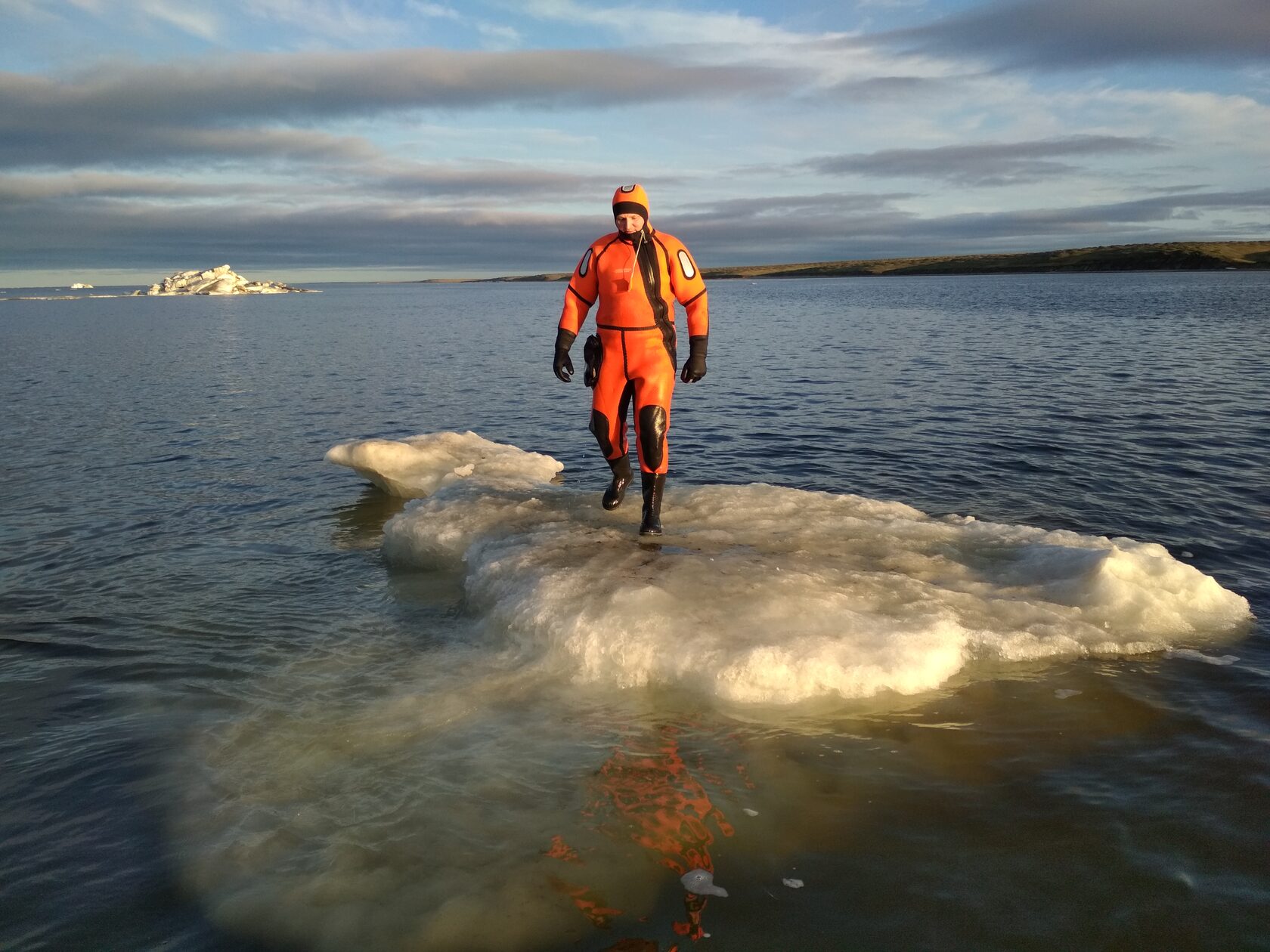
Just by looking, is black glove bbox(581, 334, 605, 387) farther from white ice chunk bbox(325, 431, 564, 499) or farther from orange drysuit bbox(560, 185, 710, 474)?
white ice chunk bbox(325, 431, 564, 499)

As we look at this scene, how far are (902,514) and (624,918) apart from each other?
7.11 meters

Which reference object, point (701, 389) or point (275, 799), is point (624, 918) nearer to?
point (275, 799)

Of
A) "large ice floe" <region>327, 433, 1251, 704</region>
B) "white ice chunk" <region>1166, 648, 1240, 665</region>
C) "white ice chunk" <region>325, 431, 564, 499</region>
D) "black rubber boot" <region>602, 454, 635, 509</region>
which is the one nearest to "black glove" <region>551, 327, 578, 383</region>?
"black rubber boot" <region>602, 454, 635, 509</region>

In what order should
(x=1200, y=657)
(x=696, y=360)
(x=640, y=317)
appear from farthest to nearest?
(x=696, y=360) < (x=640, y=317) < (x=1200, y=657)

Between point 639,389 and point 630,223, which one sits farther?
point 639,389

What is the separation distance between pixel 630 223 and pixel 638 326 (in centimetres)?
101

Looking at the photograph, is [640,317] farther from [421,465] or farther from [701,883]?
[421,465]

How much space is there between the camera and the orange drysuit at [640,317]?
27.5 ft

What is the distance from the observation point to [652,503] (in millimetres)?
8867

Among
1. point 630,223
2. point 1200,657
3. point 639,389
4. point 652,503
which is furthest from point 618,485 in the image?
point 1200,657

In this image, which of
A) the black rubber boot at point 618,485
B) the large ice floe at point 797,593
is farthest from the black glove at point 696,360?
the large ice floe at point 797,593

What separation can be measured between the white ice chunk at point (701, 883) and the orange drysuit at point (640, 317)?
4.83m

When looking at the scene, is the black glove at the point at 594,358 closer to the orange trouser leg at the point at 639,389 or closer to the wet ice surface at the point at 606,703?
the orange trouser leg at the point at 639,389

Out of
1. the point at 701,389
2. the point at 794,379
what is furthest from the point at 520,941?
the point at 794,379
